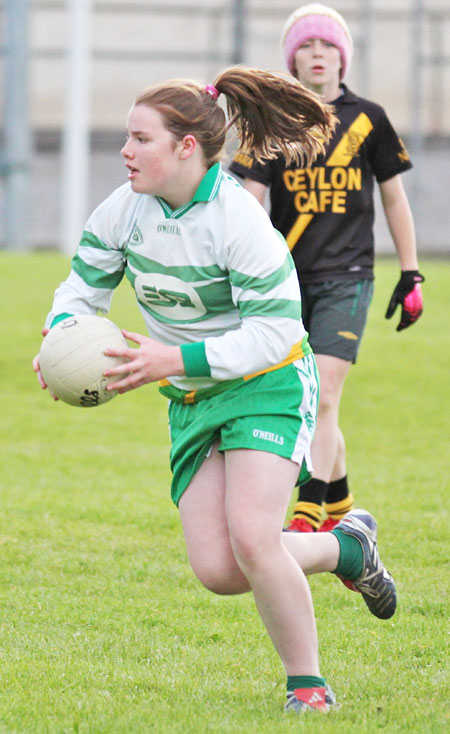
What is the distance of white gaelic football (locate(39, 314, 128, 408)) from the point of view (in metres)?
3.61

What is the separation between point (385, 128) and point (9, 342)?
25.1 feet

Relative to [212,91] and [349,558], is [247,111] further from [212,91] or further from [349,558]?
[349,558]

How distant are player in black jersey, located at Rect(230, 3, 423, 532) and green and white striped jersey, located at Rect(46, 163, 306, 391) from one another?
1873mm

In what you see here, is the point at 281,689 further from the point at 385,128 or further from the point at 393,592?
the point at 385,128

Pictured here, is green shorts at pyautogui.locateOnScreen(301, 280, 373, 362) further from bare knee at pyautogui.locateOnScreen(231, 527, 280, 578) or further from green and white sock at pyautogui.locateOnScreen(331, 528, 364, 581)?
bare knee at pyautogui.locateOnScreen(231, 527, 280, 578)

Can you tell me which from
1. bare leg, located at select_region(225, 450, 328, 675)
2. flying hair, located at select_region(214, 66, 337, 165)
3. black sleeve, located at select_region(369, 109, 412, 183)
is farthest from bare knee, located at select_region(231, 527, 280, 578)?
black sleeve, located at select_region(369, 109, 412, 183)

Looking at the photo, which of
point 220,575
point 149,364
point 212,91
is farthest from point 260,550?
point 212,91

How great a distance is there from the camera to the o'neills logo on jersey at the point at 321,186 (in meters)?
5.68

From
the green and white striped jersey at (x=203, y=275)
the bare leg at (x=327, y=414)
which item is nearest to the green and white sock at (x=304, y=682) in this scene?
the green and white striped jersey at (x=203, y=275)

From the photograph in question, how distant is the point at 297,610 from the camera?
3557 millimetres

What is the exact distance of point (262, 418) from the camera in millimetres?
3621

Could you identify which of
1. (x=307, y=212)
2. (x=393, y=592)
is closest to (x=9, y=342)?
(x=307, y=212)

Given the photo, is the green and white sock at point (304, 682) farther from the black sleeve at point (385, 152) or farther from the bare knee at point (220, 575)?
the black sleeve at point (385, 152)

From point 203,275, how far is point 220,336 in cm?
19
